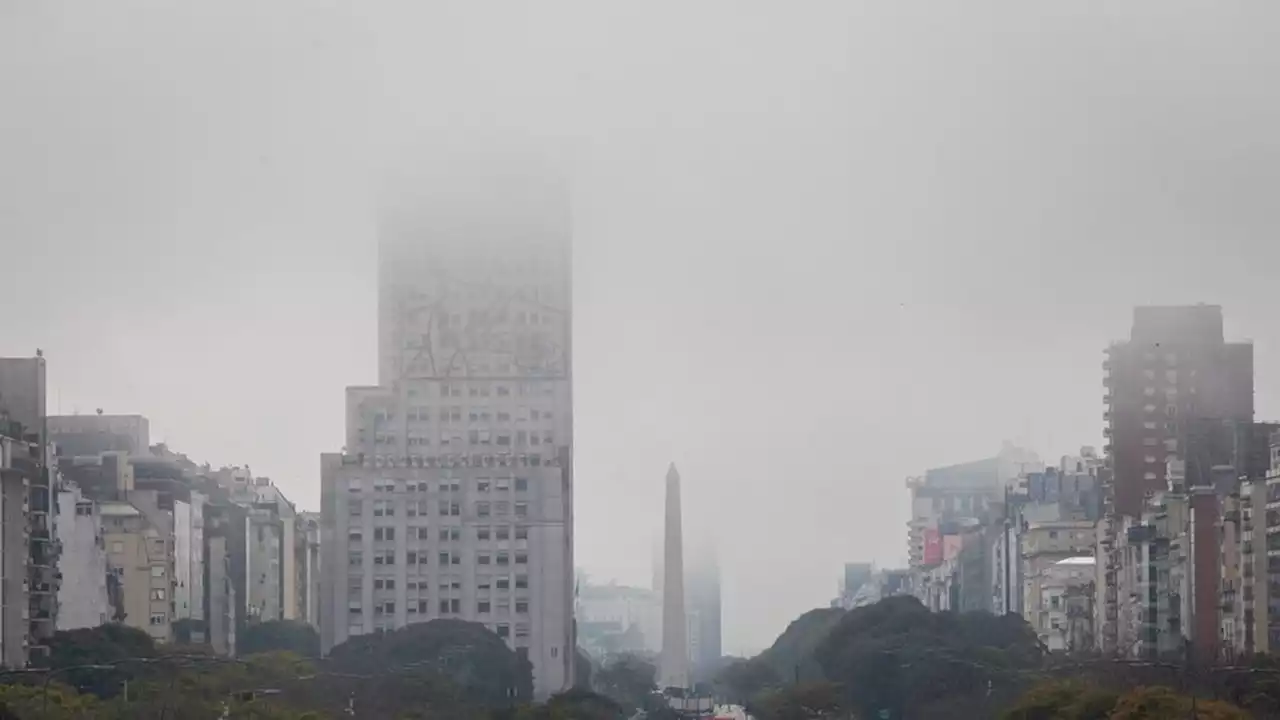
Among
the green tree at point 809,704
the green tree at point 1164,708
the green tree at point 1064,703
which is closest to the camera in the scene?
the green tree at point 1164,708

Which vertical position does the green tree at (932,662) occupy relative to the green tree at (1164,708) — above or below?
below

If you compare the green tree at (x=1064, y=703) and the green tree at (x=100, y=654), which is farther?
the green tree at (x=100, y=654)

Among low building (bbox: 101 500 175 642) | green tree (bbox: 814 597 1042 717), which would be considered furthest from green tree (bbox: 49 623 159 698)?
low building (bbox: 101 500 175 642)

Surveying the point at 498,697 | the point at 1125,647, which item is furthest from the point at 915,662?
the point at 498,697

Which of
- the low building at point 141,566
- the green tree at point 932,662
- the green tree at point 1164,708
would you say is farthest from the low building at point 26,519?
the green tree at point 1164,708

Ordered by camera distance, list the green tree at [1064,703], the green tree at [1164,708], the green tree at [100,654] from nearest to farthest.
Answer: the green tree at [1164,708]
the green tree at [1064,703]
the green tree at [100,654]

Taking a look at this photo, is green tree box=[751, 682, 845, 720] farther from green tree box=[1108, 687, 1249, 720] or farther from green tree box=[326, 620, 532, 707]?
green tree box=[1108, 687, 1249, 720]

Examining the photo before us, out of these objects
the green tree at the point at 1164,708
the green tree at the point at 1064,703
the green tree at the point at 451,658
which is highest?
the green tree at the point at 1164,708

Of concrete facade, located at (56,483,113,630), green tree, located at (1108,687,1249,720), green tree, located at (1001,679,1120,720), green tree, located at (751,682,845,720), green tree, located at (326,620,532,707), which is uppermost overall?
concrete facade, located at (56,483,113,630)

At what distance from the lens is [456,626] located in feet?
647

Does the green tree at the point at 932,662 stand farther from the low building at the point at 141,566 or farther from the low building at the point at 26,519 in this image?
the low building at the point at 26,519

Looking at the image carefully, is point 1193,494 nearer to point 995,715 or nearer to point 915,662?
point 915,662

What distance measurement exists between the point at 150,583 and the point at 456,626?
17090 millimetres

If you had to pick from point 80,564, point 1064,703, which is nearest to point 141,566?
point 80,564
